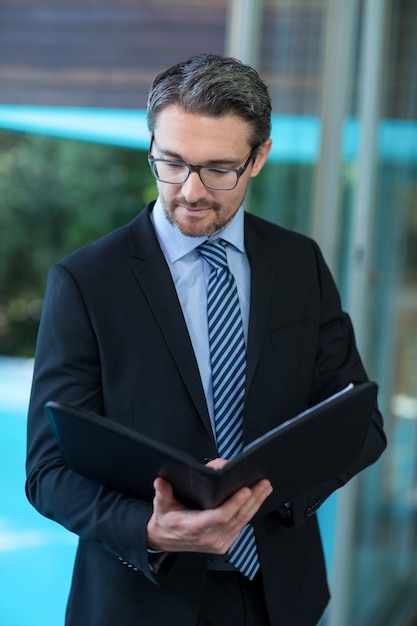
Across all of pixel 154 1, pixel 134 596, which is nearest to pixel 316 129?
pixel 154 1

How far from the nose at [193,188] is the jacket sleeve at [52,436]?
0.69ft

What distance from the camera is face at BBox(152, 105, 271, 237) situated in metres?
1.29

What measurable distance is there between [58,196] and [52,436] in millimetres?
6843

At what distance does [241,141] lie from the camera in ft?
4.37

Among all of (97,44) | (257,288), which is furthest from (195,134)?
(97,44)

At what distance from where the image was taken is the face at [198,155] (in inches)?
50.7

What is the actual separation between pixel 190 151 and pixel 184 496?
1.60 feet

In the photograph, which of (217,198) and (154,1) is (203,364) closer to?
(217,198)

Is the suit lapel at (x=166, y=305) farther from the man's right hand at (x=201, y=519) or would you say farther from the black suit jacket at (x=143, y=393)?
the man's right hand at (x=201, y=519)

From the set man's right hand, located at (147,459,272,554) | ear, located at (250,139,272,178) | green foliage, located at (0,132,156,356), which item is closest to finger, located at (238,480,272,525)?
man's right hand, located at (147,459,272,554)

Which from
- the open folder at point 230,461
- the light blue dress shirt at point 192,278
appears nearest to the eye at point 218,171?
the light blue dress shirt at point 192,278

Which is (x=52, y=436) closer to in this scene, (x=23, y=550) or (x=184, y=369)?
(x=184, y=369)

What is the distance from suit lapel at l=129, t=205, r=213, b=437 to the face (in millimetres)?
80

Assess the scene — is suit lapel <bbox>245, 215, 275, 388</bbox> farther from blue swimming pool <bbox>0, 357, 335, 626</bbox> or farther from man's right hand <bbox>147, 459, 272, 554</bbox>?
blue swimming pool <bbox>0, 357, 335, 626</bbox>
